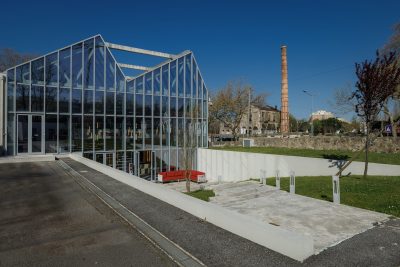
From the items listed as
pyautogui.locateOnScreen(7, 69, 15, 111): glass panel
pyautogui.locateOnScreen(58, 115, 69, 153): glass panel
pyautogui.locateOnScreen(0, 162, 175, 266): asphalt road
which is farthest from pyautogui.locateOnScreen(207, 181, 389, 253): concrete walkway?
pyautogui.locateOnScreen(7, 69, 15, 111): glass panel

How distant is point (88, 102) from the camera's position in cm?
2223

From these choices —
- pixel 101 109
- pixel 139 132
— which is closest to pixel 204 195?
pixel 139 132

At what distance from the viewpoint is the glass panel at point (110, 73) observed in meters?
23.6

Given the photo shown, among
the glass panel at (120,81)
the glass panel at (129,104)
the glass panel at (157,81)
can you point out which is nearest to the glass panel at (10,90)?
the glass panel at (120,81)

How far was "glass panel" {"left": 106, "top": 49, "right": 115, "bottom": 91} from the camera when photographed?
2362 centimetres

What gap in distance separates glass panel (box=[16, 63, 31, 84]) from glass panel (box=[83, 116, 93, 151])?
474 cm

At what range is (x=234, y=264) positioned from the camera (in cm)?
478

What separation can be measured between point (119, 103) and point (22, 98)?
7.09 meters

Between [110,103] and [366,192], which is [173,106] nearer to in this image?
[110,103]

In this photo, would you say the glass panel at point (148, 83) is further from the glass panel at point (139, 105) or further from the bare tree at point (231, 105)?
the bare tree at point (231, 105)

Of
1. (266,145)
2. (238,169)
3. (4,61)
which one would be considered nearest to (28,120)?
(238,169)

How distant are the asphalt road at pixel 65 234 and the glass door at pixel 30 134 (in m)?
11.2

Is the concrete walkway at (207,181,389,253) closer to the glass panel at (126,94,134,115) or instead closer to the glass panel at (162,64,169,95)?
the glass panel at (126,94,134,115)

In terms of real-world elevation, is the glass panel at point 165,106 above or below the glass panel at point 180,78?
below
